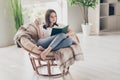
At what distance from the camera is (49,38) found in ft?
10.2

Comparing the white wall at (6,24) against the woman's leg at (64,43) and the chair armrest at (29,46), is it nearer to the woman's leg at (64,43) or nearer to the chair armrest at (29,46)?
the chair armrest at (29,46)

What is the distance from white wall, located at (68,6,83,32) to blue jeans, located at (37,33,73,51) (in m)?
2.95

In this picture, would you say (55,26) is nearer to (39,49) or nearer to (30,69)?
(39,49)

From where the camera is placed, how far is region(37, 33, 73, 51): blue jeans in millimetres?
3010

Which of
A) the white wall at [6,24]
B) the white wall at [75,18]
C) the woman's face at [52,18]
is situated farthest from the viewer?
the white wall at [75,18]

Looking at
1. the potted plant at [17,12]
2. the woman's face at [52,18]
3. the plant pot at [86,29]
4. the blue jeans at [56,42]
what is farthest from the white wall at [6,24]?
the blue jeans at [56,42]

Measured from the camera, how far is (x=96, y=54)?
434cm

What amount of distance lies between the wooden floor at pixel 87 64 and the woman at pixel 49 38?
0.46m

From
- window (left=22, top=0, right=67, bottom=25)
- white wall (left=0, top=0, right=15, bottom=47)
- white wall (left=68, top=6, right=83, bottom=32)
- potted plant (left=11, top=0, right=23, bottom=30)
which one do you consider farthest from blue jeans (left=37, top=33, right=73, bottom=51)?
white wall (left=68, top=6, right=83, bottom=32)

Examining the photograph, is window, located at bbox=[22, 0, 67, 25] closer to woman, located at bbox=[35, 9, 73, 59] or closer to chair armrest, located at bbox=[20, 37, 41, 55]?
woman, located at bbox=[35, 9, 73, 59]

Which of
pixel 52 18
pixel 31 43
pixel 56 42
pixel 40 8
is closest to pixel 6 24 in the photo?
pixel 40 8

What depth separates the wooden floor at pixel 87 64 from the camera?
3373 mm

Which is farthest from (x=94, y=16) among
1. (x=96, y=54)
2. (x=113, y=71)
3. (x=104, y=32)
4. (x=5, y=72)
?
(x=5, y=72)

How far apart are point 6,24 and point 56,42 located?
2.40m
